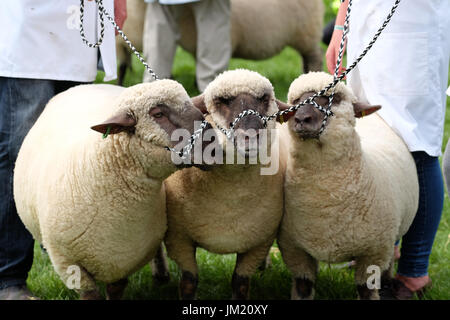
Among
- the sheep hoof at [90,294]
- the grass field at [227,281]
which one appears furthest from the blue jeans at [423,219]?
the sheep hoof at [90,294]

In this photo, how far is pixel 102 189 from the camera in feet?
8.12

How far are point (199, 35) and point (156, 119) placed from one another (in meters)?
3.18

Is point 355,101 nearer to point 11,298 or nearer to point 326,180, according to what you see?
point 326,180

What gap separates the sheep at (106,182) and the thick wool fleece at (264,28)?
309 cm

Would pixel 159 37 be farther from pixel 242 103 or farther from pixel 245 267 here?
pixel 242 103

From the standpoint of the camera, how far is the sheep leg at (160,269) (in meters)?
3.38

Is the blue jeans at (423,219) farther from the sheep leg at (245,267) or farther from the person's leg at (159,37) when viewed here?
the person's leg at (159,37)

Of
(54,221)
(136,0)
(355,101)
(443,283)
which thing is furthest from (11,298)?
(136,0)

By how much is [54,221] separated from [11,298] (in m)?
0.79

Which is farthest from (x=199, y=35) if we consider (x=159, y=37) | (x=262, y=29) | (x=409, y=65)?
(x=409, y=65)

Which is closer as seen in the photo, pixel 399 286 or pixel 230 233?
pixel 230 233

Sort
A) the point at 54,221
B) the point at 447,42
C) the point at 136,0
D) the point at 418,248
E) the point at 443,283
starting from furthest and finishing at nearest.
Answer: the point at 136,0
the point at 443,283
the point at 418,248
the point at 447,42
the point at 54,221

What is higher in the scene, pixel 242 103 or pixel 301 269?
pixel 242 103

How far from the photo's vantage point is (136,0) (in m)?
5.73
